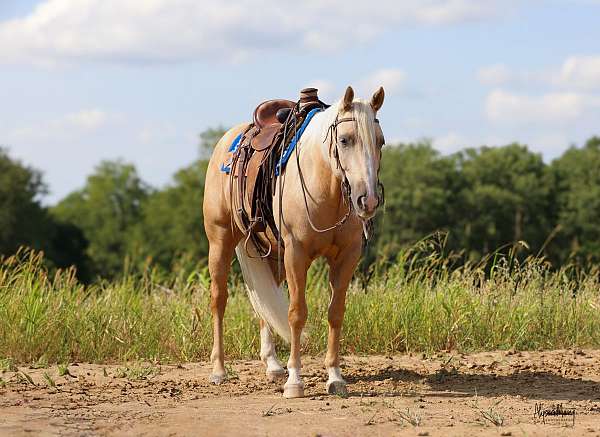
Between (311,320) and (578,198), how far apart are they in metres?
47.6

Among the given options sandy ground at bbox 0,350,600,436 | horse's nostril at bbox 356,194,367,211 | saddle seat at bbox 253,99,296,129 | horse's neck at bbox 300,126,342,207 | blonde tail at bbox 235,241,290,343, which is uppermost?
saddle seat at bbox 253,99,296,129

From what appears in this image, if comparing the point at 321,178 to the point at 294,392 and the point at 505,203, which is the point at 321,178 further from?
the point at 505,203

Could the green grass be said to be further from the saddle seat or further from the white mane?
the white mane

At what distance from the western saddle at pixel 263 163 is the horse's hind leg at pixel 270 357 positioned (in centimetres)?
68

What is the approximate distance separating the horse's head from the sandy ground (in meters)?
1.37

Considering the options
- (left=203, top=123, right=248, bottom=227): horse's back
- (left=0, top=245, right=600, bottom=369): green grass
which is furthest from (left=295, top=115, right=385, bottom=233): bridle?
(left=0, top=245, right=600, bottom=369): green grass

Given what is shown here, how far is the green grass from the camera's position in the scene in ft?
31.2

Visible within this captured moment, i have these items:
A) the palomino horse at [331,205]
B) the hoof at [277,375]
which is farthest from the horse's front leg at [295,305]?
the hoof at [277,375]

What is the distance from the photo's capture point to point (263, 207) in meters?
7.93

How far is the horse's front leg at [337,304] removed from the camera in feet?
24.2

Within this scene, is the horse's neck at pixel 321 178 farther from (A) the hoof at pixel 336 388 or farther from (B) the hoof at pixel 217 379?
(B) the hoof at pixel 217 379

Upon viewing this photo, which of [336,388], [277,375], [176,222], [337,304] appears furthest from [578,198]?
[336,388]

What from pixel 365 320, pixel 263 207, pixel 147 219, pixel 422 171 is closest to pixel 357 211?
pixel 263 207

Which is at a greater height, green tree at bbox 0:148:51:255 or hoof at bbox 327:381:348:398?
green tree at bbox 0:148:51:255
